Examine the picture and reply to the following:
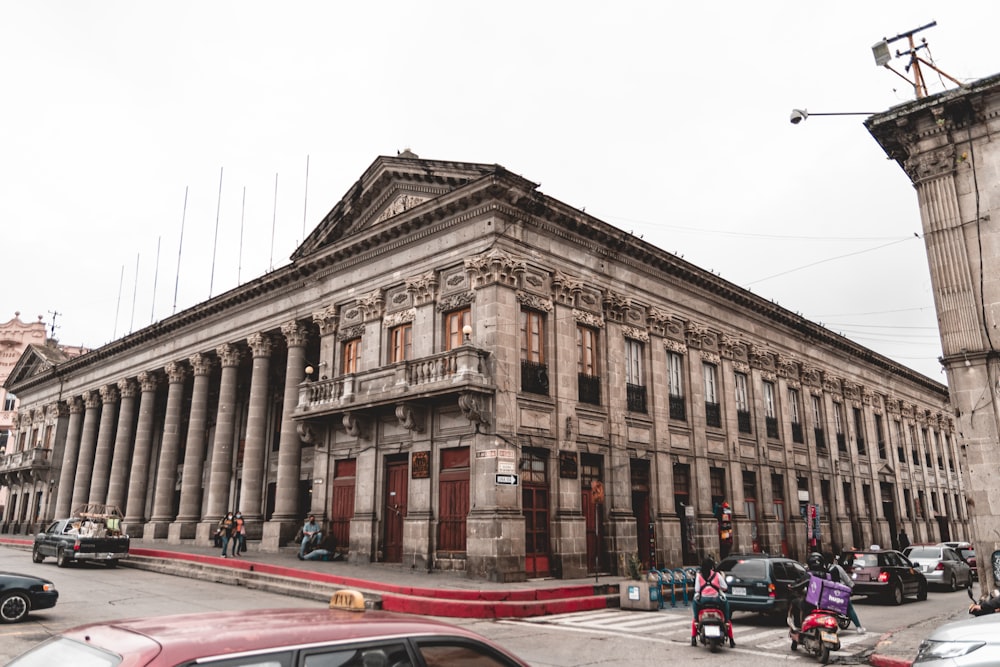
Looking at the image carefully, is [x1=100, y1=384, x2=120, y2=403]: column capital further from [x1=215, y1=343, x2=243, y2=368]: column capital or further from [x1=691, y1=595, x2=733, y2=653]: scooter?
[x1=691, y1=595, x2=733, y2=653]: scooter

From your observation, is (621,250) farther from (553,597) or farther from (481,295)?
(553,597)

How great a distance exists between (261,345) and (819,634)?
2762 cm

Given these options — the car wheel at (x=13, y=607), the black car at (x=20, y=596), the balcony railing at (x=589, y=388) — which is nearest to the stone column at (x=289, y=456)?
the balcony railing at (x=589, y=388)

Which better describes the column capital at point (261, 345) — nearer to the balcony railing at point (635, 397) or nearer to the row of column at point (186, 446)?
the row of column at point (186, 446)

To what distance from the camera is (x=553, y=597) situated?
61.8ft

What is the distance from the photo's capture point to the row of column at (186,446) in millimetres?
31688

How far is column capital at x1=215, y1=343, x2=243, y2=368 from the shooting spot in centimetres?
3550

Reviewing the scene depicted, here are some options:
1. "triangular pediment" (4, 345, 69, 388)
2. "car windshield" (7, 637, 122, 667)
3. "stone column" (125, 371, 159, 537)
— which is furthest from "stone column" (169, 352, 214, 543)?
"car windshield" (7, 637, 122, 667)

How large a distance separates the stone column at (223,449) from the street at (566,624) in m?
9.68

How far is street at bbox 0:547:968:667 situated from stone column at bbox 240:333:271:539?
8.24 m

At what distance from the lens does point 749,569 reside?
16812 millimetres

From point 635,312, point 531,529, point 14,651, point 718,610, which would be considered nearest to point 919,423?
point 635,312

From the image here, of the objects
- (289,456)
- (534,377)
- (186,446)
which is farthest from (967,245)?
(186,446)

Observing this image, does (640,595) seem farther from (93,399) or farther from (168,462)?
(93,399)
